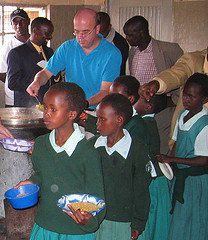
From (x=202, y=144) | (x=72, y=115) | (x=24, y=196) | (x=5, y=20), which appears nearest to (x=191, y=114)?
(x=202, y=144)

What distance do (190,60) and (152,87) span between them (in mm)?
557

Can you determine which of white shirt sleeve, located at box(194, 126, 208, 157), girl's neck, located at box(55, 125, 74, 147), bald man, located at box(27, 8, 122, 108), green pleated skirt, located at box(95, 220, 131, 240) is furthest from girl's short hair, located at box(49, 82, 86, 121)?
bald man, located at box(27, 8, 122, 108)

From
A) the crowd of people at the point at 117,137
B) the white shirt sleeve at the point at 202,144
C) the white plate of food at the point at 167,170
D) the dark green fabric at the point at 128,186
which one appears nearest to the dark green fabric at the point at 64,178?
the crowd of people at the point at 117,137

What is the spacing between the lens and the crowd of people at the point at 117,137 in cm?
194

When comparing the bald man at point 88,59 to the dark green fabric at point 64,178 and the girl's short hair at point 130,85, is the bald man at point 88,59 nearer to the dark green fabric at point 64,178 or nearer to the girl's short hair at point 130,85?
the girl's short hair at point 130,85

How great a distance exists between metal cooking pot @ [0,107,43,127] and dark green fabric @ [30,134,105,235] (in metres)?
1.04

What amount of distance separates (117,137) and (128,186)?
284mm

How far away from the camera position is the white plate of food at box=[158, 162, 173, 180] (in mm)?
2687

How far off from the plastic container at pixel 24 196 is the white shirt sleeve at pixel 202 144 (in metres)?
1.31

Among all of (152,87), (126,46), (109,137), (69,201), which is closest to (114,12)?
(126,46)

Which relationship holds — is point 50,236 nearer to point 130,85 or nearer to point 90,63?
point 130,85

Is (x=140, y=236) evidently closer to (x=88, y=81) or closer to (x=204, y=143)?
(x=204, y=143)

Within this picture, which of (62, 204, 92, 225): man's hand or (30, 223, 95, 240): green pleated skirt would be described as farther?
(30, 223, 95, 240): green pleated skirt

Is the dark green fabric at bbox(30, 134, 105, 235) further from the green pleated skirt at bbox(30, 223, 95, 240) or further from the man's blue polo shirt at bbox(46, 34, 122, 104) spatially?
the man's blue polo shirt at bbox(46, 34, 122, 104)
